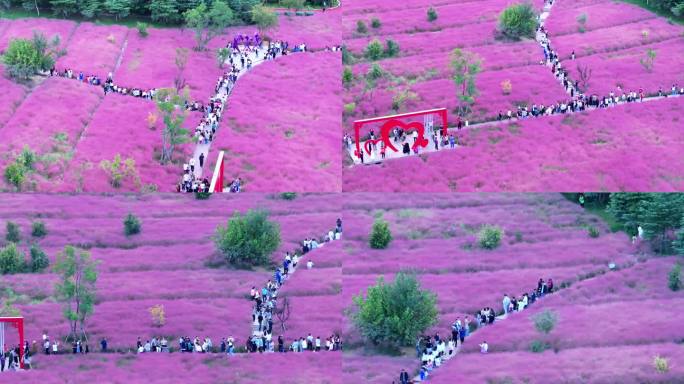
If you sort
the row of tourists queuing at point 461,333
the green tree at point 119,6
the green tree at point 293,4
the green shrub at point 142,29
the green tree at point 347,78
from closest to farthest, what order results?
the row of tourists queuing at point 461,333 → the green tree at point 347,78 → the green shrub at point 142,29 → the green tree at point 119,6 → the green tree at point 293,4

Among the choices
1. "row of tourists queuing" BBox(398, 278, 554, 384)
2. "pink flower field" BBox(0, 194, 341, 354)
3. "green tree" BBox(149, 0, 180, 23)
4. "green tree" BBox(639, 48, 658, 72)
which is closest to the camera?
"row of tourists queuing" BBox(398, 278, 554, 384)

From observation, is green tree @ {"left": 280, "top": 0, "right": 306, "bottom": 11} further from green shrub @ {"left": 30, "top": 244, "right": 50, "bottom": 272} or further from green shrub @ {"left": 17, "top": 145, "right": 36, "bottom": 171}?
green shrub @ {"left": 30, "top": 244, "right": 50, "bottom": 272}

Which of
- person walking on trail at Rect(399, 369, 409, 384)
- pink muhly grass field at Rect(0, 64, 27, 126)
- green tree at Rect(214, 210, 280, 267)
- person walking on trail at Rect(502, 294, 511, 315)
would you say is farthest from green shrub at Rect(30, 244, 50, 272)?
person walking on trail at Rect(502, 294, 511, 315)

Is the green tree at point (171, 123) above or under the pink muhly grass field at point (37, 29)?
under

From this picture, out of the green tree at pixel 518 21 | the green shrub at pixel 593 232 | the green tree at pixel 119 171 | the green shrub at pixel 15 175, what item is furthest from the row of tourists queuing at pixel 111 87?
the green shrub at pixel 593 232

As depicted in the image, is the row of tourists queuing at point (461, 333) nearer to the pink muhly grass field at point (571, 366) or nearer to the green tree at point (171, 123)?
the pink muhly grass field at point (571, 366)

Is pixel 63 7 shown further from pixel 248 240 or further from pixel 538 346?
pixel 538 346

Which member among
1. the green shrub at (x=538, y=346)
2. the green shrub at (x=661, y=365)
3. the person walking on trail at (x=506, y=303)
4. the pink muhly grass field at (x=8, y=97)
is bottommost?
the green shrub at (x=661, y=365)
